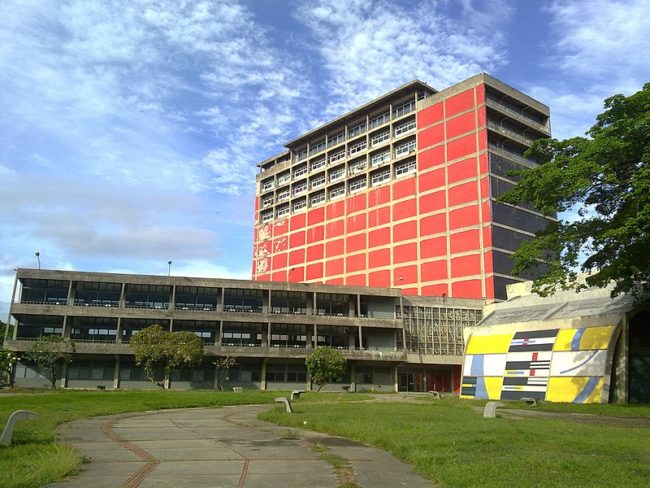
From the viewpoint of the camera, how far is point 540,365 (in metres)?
42.6

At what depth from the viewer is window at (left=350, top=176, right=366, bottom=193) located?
315 ft

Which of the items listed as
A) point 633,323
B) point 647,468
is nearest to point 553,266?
point 633,323

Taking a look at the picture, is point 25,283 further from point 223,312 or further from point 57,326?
point 223,312

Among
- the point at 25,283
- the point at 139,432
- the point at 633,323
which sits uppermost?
the point at 25,283

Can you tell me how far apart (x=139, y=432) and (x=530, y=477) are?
11.6m

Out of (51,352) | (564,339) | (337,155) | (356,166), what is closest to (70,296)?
(51,352)

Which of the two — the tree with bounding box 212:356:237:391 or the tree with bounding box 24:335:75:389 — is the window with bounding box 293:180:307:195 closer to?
the tree with bounding box 212:356:237:391

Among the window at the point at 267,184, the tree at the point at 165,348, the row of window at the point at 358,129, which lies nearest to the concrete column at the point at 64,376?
the tree at the point at 165,348

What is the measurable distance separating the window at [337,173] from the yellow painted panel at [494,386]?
59323 millimetres

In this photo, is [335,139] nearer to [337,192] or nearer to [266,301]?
[337,192]

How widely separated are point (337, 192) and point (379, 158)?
36.4 ft

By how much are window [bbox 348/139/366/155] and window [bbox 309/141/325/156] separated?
816 centimetres

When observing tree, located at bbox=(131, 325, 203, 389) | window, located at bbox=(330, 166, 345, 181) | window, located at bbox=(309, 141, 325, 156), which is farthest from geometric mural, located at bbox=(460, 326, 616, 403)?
window, located at bbox=(309, 141, 325, 156)

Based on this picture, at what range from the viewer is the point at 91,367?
64.8 metres
